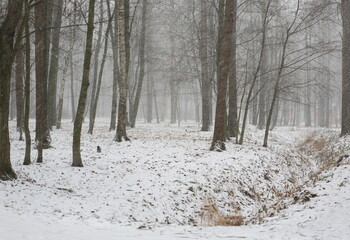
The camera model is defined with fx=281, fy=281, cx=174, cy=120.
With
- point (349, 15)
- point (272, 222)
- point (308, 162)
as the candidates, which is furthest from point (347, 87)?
point (272, 222)

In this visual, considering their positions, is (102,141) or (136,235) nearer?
(136,235)

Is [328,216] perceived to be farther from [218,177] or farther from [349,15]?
[349,15]

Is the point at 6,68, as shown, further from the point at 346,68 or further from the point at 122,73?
the point at 346,68

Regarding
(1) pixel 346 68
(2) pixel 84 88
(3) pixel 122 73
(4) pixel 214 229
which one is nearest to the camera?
(4) pixel 214 229

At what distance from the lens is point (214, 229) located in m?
4.80

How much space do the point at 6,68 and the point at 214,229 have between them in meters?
5.81

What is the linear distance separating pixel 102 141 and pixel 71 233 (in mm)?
9476

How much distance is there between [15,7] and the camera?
6484 mm

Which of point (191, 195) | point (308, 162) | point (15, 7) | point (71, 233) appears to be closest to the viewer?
point (71, 233)

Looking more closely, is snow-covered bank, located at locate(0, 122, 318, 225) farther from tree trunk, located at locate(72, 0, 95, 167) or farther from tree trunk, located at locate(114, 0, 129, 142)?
tree trunk, located at locate(114, 0, 129, 142)

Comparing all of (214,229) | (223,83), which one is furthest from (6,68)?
(223,83)

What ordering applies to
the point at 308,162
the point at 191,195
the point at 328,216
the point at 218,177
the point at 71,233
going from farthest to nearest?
the point at 308,162
the point at 218,177
the point at 191,195
the point at 328,216
the point at 71,233

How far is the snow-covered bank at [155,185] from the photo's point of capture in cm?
582

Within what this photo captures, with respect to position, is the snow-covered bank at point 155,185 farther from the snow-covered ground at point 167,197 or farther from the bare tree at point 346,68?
the bare tree at point 346,68
